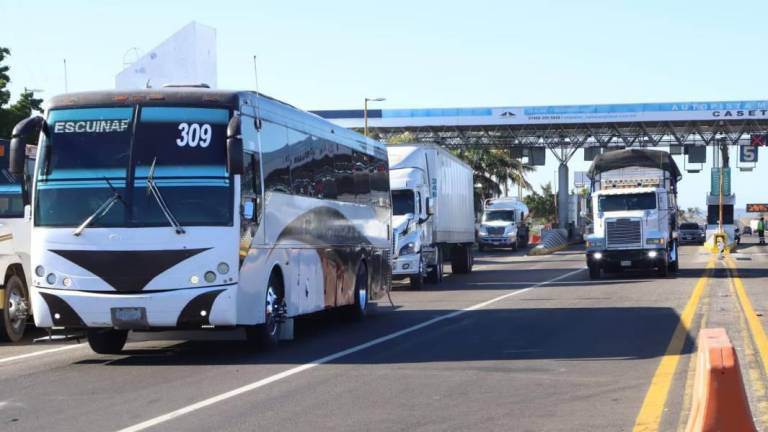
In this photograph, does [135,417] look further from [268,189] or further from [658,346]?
[658,346]

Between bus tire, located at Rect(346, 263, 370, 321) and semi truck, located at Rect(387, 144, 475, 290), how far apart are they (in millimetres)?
8460

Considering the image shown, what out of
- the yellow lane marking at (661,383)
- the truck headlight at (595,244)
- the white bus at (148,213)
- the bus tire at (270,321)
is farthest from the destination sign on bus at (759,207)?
the white bus at (148,213)

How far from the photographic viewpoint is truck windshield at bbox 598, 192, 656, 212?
32.2 m

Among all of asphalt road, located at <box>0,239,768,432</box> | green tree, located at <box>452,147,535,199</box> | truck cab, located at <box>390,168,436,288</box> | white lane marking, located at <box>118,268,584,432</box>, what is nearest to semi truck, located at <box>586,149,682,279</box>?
truck cab, located at <box>390,168,436,288</box>

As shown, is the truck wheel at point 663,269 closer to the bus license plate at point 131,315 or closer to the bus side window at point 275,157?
the bus side window at point 275,157

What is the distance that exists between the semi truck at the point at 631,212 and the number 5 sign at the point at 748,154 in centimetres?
3829

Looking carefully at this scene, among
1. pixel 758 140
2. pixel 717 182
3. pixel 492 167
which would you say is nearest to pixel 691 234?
pixel 717 182

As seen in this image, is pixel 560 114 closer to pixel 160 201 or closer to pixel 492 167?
pixel 492 167

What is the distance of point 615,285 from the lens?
28.8 metres

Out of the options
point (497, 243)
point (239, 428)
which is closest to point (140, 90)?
point (239, 428)

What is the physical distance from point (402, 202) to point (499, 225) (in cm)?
3426

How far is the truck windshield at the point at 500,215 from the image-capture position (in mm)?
63156

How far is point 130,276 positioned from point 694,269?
2813 cm

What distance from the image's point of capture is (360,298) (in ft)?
62.4
